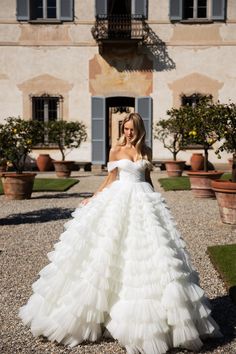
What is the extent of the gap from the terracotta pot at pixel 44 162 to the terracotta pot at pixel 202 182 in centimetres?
643

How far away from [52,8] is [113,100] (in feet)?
11.4

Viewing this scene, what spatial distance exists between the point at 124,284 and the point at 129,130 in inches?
38.1

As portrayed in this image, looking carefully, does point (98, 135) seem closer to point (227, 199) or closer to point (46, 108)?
point (46, 108)

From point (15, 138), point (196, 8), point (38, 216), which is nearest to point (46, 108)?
point (196, 8)

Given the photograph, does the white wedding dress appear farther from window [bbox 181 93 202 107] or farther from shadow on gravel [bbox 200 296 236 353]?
window [bbox 181 93 202 107]

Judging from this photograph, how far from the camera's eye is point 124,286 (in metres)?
2.42

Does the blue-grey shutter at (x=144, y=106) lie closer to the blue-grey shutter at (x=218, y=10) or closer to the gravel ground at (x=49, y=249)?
the blue-grey shutter at (x=218, y=10)

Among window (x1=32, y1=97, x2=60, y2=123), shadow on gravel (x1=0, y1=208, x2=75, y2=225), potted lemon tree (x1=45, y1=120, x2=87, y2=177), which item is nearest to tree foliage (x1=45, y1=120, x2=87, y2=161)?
potted lemon tree (x1=45, y1=120, x2=87, y2=177)

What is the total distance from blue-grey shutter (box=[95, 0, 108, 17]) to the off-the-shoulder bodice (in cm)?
1189

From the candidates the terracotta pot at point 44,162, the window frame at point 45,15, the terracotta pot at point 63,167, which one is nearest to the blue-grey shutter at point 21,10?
the window frame at point 45,15

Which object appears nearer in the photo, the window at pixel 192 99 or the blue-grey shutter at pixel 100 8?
the blue-grey shutter at pixel 100 8

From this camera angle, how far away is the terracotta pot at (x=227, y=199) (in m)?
5.77

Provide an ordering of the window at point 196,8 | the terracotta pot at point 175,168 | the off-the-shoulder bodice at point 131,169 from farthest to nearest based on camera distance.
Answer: the window at point 196,8, the terracotta pot at point 175,168, the off-the-shoulder bodice at point 131,169

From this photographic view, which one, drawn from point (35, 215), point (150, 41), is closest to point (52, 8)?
point (150, 41)
